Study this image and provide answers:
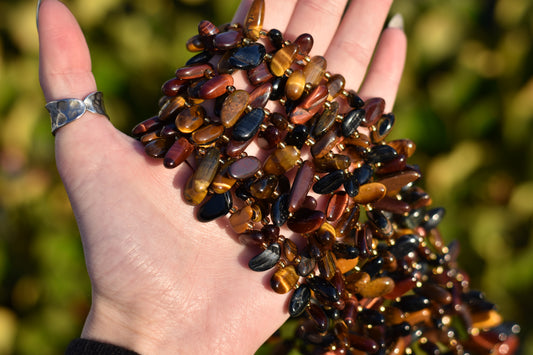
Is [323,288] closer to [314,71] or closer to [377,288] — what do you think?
[377,288]

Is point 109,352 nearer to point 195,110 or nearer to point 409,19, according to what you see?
point 195,110

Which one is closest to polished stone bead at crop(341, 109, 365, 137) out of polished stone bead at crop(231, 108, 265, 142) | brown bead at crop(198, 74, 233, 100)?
polished stone bead at crop(231, 108, 265, 142)

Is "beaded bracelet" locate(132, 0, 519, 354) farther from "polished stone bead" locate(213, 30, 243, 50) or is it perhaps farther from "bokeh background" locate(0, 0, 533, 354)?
"bokeh background" locate(0, 0, 533, 354)

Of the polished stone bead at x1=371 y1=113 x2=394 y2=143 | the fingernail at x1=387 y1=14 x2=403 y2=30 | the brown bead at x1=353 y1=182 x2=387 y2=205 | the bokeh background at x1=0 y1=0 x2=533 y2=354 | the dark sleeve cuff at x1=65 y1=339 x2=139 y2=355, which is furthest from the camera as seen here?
the bokeh background at x1=0 y1=0 x2=533 y2=354

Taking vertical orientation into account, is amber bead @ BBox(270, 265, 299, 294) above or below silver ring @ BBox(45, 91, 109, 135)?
below

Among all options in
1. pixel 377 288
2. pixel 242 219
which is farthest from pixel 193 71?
pixel 377 288

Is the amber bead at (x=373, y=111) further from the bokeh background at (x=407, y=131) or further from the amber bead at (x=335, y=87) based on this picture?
the bokeh background at (x=407, y=131)
